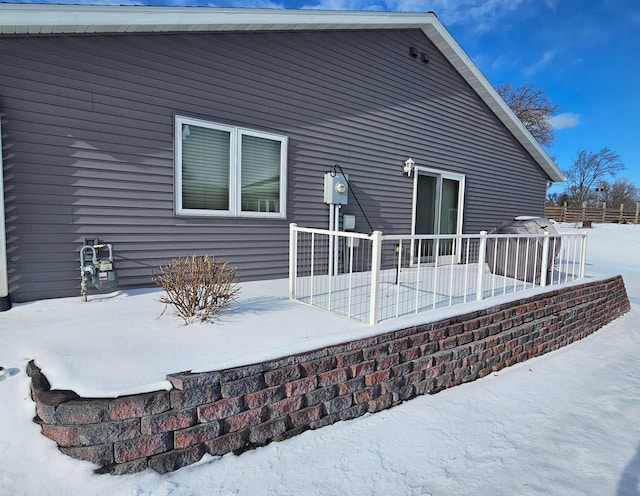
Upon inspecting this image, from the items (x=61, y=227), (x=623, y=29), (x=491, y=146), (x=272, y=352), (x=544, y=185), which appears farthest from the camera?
(x=623, y=29)

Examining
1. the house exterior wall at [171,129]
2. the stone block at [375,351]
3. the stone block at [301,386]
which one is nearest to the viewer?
the stone block at [301,386]

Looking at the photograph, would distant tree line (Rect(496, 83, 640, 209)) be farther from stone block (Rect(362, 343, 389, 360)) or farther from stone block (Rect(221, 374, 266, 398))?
stone block (Rect(221, 374, 266, 398))

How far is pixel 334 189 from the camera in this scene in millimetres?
5566

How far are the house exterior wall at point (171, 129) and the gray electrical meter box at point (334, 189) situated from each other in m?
0.15

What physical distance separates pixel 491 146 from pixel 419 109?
8.53ft

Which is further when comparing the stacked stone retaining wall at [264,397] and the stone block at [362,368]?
the stone block at [362,368]

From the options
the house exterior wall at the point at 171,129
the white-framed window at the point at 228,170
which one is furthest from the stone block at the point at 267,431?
the white-framed window at the point at 228,170

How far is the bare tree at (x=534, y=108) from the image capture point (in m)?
21.7

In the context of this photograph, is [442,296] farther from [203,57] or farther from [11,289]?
[11,289]

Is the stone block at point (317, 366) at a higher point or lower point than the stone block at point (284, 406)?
higher

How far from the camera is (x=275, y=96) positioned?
502cm

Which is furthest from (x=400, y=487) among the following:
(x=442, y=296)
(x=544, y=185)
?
(x=544, y=185)

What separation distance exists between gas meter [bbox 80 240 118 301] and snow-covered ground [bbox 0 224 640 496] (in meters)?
0.17

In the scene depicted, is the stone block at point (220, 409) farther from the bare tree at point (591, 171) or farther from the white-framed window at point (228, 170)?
the bare tree at point (591, 171)
